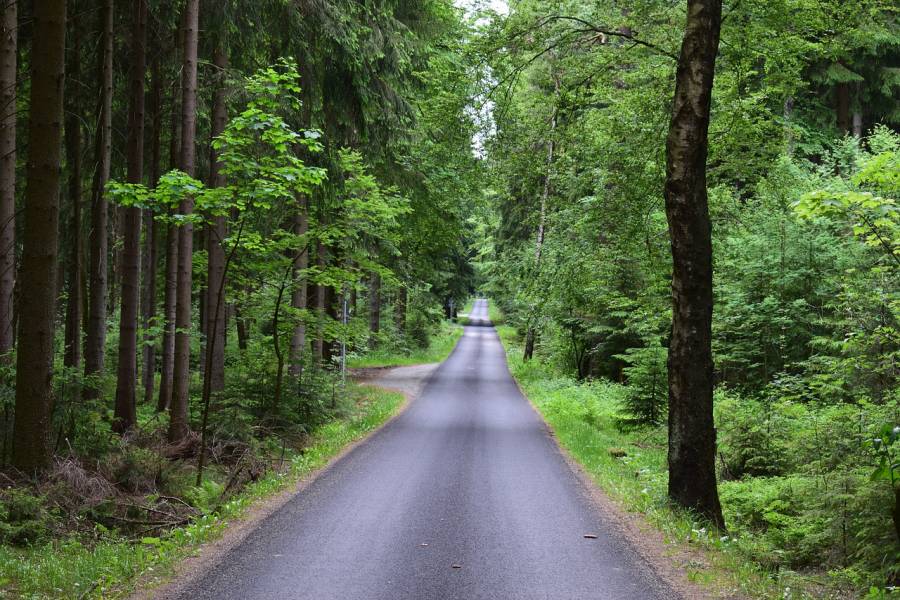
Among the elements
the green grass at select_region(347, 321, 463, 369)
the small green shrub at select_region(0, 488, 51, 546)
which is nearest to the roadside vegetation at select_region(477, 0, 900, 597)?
the small green shrub at select_region(0, 488, 51, 546)

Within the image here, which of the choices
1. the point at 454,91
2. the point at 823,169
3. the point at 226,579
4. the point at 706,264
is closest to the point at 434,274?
the point at 823,169

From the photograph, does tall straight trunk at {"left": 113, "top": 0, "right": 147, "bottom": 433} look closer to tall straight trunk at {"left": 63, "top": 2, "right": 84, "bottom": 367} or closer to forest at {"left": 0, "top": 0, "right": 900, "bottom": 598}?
forest at {"left": 0, "top": 0, "right": 900, "bottom": 598}

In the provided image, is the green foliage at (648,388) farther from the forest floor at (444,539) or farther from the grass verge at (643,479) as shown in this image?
the forest floor at (444,539)

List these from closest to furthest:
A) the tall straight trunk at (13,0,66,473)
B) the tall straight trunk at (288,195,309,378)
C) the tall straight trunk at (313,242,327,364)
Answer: the tall straight trunk at (13,0,66,473) → the tall straight trunk at (313,242,327,364) → the tall straight trunk at (288,195,309,378)

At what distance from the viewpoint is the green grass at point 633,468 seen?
6.08 metres

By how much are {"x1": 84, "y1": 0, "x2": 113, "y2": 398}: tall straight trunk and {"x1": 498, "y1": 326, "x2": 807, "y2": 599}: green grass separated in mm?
9074

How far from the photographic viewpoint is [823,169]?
1948 centimetres

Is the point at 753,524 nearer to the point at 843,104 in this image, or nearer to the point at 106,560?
the point at 106,560

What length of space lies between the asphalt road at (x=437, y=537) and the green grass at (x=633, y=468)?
58 centimetres

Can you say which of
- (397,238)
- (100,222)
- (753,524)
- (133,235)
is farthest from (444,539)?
(397,238)

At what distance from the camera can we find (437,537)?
7332 mm

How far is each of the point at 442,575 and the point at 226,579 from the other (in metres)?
1.92

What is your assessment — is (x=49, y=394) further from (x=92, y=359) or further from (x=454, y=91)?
(x=454, y=91)

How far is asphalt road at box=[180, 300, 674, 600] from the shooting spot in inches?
227
